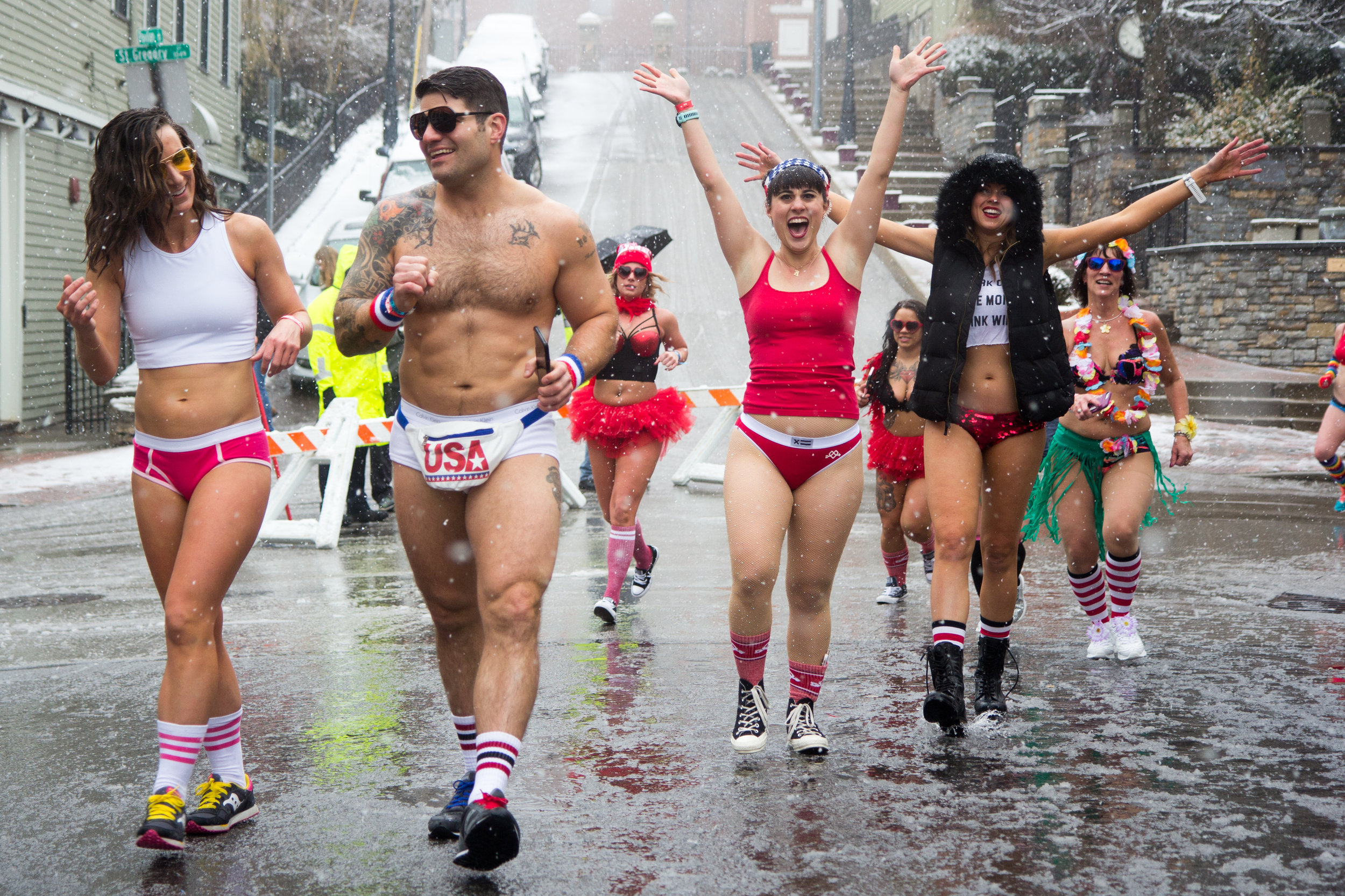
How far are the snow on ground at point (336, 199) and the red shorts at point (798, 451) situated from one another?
19.9m

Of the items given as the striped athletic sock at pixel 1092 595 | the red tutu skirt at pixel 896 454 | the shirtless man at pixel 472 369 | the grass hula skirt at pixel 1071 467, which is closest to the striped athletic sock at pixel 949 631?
the striped athletic sock at pixel 1092 595

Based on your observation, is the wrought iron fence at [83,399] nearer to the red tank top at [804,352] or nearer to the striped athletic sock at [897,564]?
the striped athletic sock at [897,564]

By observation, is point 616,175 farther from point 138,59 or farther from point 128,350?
point 138,59

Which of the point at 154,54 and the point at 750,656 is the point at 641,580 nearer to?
the point at 750,656

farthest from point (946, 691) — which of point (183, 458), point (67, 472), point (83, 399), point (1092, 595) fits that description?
point (83, 399)

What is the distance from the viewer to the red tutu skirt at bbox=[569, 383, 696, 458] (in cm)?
759

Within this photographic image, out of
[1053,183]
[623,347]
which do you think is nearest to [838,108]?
[1053,183]

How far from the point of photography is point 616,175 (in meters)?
33.8

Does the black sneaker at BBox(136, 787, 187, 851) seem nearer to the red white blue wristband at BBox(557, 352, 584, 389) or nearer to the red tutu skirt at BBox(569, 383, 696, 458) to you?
Answer: the red white blue wristband at BBox(557, 352, 584, 389)

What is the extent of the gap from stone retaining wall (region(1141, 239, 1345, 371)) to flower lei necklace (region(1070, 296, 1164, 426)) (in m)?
14.3

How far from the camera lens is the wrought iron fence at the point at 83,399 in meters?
17.9

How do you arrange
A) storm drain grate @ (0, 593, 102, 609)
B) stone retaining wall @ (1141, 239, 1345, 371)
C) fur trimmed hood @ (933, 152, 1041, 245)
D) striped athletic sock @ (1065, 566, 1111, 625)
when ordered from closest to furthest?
fur trimmed hood @ (933, 152, 1041, 245) < striped athletic sock @ (1065, 566, 1111, 625) < storm drain grate @ (0, 593, 102, 609) < stone retaining wall @ (1141, 239, 1345, 371)

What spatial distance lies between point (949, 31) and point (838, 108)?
408cm

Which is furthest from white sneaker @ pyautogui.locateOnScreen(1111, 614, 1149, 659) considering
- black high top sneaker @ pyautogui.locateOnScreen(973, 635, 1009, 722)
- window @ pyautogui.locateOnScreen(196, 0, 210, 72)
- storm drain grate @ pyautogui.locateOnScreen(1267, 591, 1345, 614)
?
window @ pyautogui.locateOnScreen(196, 0, 210, 72)
